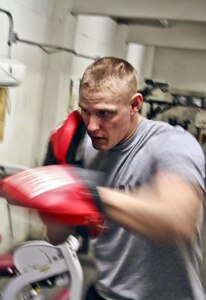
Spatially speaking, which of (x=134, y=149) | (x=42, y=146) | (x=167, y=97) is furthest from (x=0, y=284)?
(x=167, y=97)

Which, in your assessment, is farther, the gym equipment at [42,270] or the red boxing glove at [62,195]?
the gym equipment at [42,270]

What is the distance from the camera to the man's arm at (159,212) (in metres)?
0.91

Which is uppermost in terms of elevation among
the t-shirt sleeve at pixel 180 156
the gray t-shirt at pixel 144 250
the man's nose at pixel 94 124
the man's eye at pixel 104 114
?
the man's eye at pixel 104 114

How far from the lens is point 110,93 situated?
48.4 inches

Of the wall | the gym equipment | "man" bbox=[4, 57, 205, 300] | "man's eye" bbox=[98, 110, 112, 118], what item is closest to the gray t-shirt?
"man" bbox=[4, 57, 205, 300]

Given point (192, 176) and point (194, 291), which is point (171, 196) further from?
point (194, 291)

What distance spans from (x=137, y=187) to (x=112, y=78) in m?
0.35

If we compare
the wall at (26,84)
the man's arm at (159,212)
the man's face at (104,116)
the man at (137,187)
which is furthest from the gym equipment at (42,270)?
the man's arm at (159,212)

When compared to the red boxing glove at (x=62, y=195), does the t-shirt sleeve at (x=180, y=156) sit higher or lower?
higher

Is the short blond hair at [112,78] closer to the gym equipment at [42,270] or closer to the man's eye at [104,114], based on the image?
the man's eye at [104,114]

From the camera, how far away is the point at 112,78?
126 cm

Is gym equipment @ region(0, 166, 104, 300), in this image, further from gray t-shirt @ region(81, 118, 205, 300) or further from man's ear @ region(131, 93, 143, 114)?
man's ear @ region(131, 93, 143, 114)

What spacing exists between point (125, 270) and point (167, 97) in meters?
7.32

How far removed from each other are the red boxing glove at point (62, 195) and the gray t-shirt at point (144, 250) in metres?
0.24
